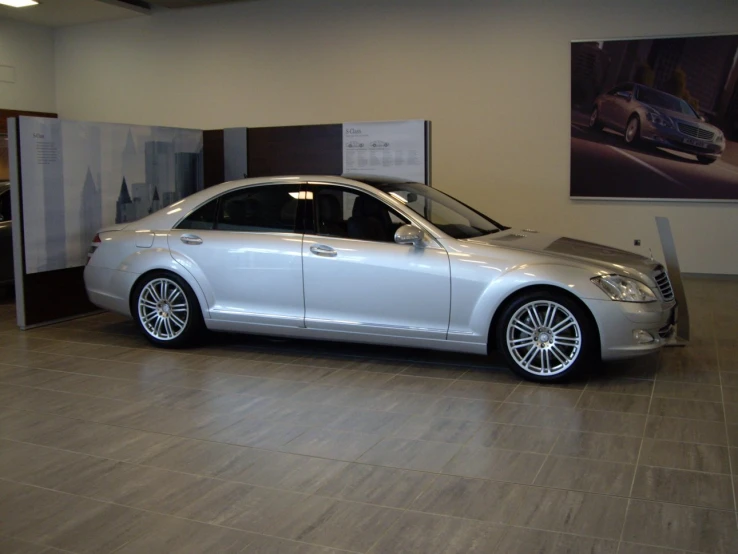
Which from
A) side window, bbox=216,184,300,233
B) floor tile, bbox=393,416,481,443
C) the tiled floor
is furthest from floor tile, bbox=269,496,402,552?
side window, bbox=216,184,300,233

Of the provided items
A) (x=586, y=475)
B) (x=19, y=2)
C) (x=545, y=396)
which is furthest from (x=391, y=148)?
(x=19, y=2)

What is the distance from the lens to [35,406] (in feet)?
16.6

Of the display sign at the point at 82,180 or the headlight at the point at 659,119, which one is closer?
the display sign at the point at 82,180

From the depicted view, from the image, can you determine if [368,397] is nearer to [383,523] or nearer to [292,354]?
[292,354]

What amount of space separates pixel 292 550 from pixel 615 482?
1.57m

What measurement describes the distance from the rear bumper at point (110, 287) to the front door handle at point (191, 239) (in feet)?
1.68

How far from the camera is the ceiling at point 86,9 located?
12.2 metres

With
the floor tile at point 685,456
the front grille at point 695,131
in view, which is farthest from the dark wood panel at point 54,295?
the front grille at point 695,131

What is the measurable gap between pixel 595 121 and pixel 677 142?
1033 mm

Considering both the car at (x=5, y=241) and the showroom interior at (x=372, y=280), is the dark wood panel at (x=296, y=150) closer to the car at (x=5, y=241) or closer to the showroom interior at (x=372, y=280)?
the showroom interior at (x=372, y=280)

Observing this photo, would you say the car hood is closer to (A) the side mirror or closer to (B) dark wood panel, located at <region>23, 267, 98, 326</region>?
(A) the side mirror

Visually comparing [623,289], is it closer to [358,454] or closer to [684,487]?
[684,487]

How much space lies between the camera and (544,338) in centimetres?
548

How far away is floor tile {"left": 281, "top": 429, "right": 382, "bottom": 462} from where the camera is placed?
4.20 m
